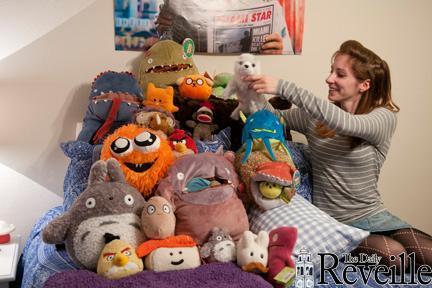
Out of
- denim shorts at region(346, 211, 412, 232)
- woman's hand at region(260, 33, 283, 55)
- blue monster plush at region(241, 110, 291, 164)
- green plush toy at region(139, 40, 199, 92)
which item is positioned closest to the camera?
blue monster plush at region(241, 110, 291, 164)

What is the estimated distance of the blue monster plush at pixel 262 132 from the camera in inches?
54.1

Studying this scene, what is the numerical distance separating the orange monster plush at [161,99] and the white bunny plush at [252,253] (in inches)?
25.3

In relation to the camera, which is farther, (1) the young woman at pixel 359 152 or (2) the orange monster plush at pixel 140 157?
(1) the young woman at pixel 359 152

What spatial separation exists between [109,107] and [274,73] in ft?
2.91

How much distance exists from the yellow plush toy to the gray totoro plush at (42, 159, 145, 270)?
33 millimetres

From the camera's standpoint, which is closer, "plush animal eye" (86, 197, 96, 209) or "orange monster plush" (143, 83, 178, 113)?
"plush animal eye" (86, 197, 96, 209)

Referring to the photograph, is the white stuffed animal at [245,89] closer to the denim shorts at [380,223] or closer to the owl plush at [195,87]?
the owl plush at [195,87]

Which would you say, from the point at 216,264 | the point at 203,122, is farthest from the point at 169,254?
the point at 203,122

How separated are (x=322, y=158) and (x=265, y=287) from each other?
2.45 ft

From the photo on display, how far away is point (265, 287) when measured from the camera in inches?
39.0

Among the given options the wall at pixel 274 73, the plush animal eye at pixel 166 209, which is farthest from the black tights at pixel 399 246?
the wall at pixel 274 73

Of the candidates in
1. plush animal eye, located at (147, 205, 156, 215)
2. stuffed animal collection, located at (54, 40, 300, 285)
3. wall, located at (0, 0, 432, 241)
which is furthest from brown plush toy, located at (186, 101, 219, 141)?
plush animal eye, located at (147, 205, 156, 215)

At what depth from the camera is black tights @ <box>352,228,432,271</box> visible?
1.41 m

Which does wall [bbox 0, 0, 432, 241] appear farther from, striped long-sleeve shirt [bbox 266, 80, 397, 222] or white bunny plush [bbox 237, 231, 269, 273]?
white bunny plush [bbox 237, 231, 269, 273]
